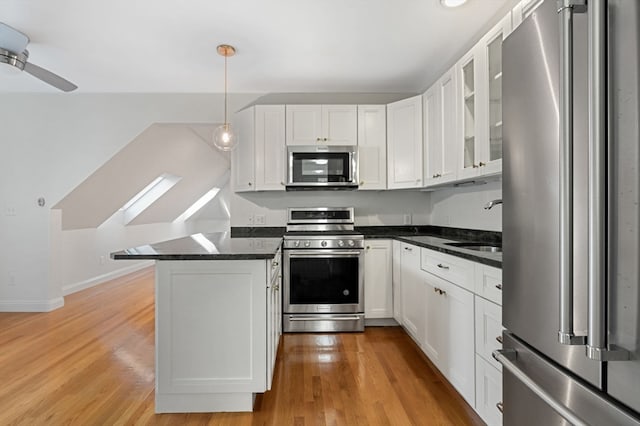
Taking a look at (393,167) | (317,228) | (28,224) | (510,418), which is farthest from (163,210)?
(510,418)

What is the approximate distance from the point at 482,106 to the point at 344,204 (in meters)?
2.06

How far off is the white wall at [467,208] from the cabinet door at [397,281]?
2.05 feet

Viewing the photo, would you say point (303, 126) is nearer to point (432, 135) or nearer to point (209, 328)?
point (432, 135)

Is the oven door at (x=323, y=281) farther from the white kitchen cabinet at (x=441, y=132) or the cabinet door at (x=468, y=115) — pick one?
the cabinet door at (x=468, y=115)

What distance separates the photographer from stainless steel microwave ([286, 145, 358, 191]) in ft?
11.9

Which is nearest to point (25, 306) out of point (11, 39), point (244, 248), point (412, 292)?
point (11, 39)

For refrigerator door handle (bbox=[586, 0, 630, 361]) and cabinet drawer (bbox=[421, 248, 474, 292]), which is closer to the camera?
refrigerator door handle (bbox=[586, 0, 630, 361])

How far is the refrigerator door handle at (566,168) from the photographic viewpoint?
2.42ft

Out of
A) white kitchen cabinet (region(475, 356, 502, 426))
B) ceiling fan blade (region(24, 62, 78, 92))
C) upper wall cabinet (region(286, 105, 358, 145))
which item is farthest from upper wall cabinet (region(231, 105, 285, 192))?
white kitchen cabinet (region(475, 356, 502, 426))

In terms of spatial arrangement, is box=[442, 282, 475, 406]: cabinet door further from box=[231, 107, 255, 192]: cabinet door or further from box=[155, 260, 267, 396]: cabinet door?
box=[231, 107, 255, 192]: cabinet door

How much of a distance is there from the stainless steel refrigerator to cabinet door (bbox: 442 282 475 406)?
923mm

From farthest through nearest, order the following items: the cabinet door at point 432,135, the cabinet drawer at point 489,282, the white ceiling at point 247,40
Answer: the cabinet door at point 432,135
the white ceiling at point 247,40
the cabinet drawer at point 489,282

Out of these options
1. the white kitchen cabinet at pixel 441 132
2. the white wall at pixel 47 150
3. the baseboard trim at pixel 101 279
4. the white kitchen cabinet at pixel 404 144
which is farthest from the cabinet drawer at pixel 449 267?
the baseboard trim at pixel 101 279

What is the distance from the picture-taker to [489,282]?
5.58 ft
